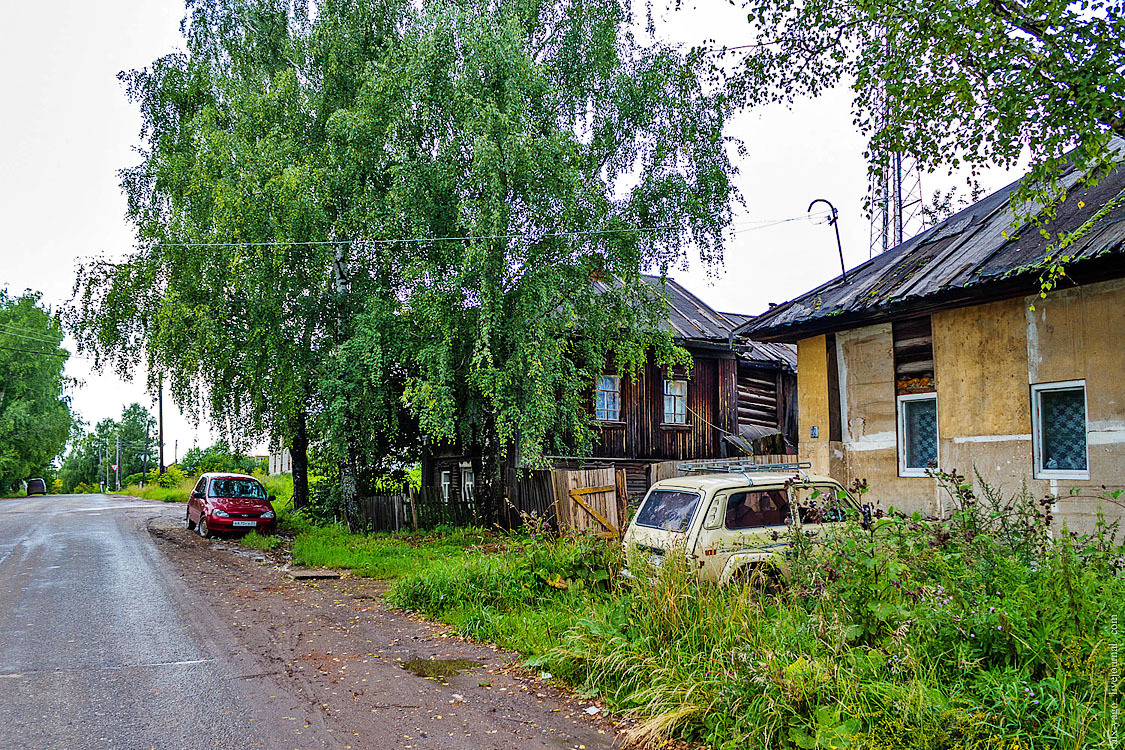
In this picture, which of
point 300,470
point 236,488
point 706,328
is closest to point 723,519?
point 706,328

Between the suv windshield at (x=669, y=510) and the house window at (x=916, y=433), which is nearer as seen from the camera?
the suv windshield at (x=669, y=510)

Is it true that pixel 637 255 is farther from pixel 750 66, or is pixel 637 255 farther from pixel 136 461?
pixel 136 461

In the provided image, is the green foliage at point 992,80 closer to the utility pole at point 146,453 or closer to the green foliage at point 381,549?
the green foliage at point 381,549

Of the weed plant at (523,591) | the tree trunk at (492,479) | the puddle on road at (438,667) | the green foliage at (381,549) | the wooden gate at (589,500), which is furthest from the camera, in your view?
the tree trunk at (492,479)

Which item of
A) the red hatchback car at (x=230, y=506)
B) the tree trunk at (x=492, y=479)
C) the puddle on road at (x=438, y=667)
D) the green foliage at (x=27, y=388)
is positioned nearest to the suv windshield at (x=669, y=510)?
the puddle on road at (x=438, y=667)

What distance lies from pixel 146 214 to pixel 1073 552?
2312 centimetres

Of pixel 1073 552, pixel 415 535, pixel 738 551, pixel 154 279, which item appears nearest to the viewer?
pixel 1073 552

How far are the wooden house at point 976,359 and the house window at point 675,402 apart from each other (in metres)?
11.3

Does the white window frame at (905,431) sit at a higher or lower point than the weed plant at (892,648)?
higher

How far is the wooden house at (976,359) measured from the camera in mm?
8336

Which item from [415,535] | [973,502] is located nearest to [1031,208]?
[973,502]

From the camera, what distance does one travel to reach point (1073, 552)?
5.38m

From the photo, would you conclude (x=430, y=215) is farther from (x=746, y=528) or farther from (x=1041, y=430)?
(x=1041, y=430)

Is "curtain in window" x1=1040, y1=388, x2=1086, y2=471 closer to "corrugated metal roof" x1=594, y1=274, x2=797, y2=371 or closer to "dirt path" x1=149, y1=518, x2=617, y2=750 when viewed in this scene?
"dirt path" x1=149, y1=518, x2=617, y2=750
